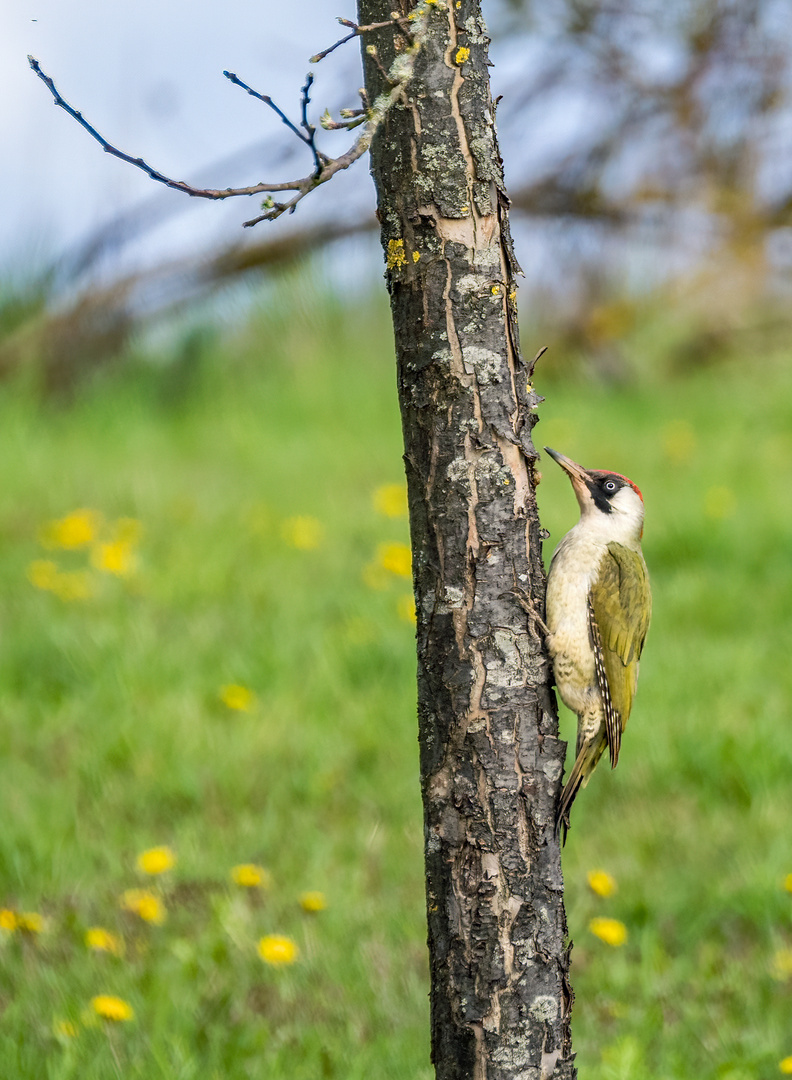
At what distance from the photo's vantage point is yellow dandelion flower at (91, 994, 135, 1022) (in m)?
2.88

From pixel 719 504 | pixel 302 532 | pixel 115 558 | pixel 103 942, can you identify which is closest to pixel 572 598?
pixel 103 942

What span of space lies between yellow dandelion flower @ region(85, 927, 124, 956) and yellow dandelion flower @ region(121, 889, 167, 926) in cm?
10

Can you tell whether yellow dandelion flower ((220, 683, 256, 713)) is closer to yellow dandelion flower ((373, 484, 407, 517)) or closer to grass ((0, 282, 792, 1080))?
grass ((0, 282, 792, 1080))

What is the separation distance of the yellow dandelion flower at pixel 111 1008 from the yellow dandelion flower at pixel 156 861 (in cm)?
64

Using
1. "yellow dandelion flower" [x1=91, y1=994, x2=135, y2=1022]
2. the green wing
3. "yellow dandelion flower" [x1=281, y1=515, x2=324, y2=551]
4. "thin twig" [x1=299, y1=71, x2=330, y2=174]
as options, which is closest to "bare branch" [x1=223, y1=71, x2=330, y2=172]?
"thin twig" [x1=299, y1=71, x2=330, y2=174]

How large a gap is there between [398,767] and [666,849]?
3.52ft

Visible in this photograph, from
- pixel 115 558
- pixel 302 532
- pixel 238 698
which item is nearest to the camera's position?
pixel 238 698

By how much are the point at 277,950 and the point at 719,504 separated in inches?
192

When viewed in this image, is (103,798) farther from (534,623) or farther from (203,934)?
(534,623)

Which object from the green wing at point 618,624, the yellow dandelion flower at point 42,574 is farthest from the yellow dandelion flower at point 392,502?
the green wing at point 618,624

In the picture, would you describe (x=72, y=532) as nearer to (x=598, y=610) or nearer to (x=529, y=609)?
(x=598, y=610)

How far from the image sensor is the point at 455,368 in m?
2.15

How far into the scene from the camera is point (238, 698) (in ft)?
15.6

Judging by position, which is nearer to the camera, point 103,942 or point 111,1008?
point 111,1008
